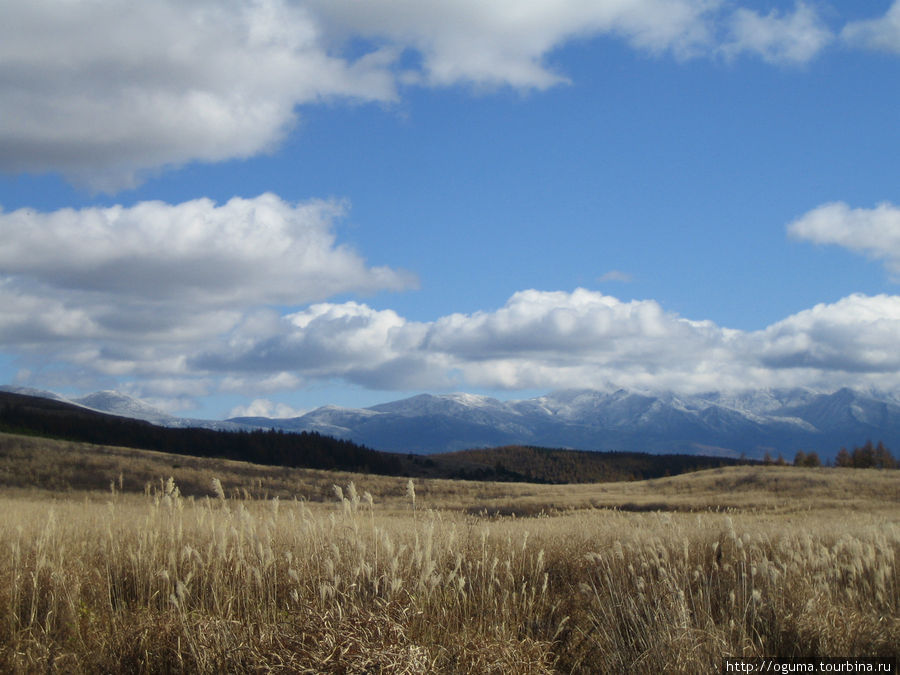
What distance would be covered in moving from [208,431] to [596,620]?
12599 centimetres

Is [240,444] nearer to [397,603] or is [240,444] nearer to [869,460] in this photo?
[869,460]

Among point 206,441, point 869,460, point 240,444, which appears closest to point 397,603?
point 206,441

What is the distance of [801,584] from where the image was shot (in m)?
7.78

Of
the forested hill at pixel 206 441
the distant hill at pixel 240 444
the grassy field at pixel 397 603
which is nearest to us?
the grassy field at pixel 397 603

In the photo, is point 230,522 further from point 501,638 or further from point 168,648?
point 501,638

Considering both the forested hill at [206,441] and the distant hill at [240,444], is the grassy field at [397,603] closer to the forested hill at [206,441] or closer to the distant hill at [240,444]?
the distant hill at [240,444]

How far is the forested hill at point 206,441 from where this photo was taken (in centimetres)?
9812

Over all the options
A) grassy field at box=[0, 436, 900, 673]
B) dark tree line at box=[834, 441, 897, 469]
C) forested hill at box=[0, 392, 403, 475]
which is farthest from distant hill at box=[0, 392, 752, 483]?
grassy field at box=[0, 436, 900, 673]

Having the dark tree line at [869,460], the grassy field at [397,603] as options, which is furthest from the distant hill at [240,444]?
the grassy field at [397,603]

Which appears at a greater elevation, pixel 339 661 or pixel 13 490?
pixel 339 661

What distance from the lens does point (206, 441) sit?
114125 mm

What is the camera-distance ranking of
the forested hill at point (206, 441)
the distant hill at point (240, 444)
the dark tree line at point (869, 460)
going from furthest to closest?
the dark tree line at point (869, 460) → the forested hill at point (206, 441) → the distant hill at point (240, 444)

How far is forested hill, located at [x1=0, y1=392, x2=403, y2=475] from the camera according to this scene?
322 feet

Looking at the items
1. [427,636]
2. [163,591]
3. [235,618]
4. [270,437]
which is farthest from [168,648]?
[270,437]
